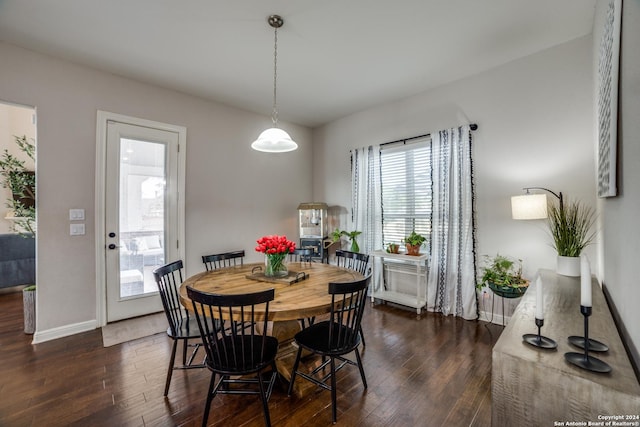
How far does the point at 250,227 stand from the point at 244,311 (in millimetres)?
2898

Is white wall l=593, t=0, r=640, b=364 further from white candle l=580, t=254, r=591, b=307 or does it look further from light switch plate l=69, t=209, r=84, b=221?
light switch plate l=69, t=209, r=84, b=221

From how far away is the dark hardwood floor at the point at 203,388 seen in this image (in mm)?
1753

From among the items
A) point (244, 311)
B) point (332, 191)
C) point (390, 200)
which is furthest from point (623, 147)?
point (332, 191)

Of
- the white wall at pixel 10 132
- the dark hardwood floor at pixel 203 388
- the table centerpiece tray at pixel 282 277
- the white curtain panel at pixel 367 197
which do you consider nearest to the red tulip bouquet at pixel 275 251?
the table centerpiece tray at pixel 282 277

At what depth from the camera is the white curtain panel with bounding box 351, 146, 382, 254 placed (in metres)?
4.26

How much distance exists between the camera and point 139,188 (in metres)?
3.43

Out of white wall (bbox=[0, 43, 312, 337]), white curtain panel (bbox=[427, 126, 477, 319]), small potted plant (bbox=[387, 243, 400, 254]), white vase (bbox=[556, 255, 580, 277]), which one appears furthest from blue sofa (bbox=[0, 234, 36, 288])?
white vase (bbox=[556, 255, 580, 277])

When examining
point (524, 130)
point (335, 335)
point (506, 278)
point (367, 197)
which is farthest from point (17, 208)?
point (524, 130)

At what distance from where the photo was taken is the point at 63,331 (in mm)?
2910

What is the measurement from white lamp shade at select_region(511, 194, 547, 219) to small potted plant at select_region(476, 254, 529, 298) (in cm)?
57

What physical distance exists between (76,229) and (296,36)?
10.3ft

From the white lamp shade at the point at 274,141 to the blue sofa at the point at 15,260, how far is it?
443 cm

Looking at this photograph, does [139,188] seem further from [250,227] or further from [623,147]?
[623,147]

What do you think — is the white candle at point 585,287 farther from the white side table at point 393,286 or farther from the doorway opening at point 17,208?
the doorway opening at point 17,208
